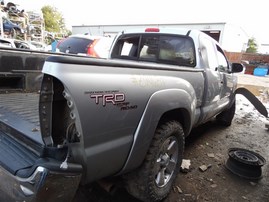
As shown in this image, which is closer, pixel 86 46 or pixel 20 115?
pixel 20 115

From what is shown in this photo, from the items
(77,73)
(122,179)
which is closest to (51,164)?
(77,73)

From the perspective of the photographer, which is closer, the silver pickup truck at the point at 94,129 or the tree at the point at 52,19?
the silver pickup truck at the point at 94,129

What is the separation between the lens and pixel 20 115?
2.10 meters

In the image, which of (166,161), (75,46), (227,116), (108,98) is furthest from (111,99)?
(75,46)

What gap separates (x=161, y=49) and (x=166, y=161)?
1.82 meters

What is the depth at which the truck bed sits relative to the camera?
1.69 metres

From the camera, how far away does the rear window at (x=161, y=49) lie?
10.8 feet

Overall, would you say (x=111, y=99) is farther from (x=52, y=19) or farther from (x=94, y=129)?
(x=52, y=19)

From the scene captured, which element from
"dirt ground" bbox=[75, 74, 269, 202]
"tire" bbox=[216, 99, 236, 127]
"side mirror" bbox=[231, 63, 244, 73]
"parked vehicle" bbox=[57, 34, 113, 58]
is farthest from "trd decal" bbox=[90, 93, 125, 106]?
"parked vehicle" bbox=[57, 34, 113, 58]

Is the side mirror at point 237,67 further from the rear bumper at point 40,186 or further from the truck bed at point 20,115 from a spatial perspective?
the rear bumper at point 40,186

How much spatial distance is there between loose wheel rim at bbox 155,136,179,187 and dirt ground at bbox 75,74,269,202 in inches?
12.1

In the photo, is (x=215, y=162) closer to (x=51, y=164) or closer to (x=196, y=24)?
(x=51, y=164)

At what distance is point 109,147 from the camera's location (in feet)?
5.11

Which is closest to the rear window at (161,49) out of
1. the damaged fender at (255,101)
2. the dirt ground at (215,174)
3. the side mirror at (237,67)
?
the dirt ground at (215,174)
